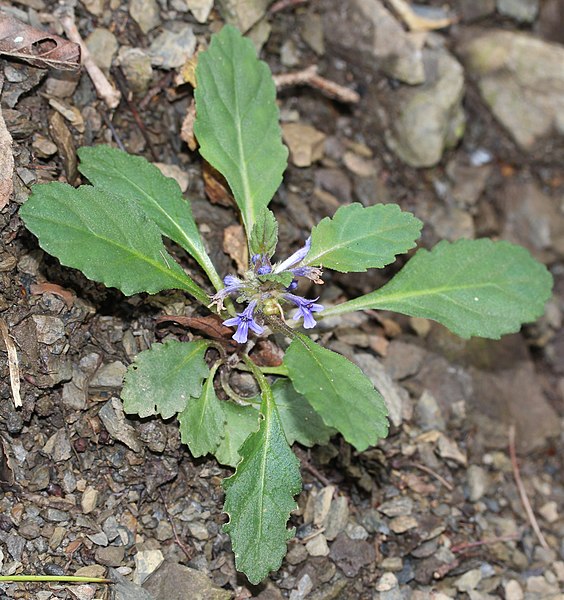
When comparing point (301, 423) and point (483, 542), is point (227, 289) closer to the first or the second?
point (301, 423)

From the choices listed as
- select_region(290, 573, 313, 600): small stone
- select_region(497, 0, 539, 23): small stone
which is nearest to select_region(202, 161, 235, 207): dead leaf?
select_region(290, 573, 313, 600): small stone

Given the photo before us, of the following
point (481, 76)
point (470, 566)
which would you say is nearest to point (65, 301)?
point (470, 566)

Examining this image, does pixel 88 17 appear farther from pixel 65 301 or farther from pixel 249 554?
pixel 249 554

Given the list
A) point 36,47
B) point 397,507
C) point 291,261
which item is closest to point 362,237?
point 291,261

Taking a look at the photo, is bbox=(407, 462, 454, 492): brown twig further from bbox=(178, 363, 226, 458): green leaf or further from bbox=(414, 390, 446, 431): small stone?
bbox=(178, 363, 226, 458): green leaf

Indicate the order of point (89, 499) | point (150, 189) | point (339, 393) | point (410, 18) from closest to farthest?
point (339, 393), point (89, 499), point (150, 189), point (410, 18)

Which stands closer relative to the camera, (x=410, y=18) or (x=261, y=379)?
(x=261, y=379)

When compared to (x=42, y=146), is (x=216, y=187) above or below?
below
